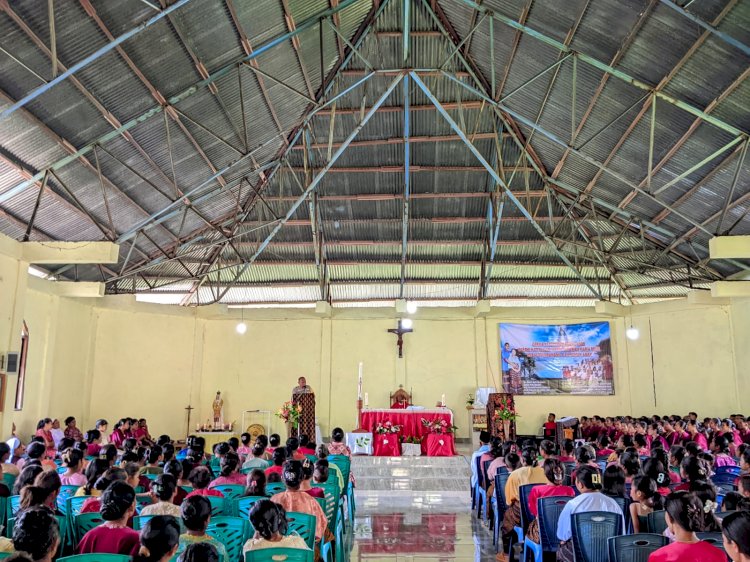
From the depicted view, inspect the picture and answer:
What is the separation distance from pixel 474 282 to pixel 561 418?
5.18 metres

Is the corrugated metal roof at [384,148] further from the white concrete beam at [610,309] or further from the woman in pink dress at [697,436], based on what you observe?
the woman in pink dress at [697,436]

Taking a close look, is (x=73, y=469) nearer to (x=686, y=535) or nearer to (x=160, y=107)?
(x=686, y=535)

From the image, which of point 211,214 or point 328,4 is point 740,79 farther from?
point 211,214

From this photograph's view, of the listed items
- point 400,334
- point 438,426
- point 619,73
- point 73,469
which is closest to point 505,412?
point 438,426

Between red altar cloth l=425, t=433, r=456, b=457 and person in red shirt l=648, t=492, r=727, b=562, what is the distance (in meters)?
11.3

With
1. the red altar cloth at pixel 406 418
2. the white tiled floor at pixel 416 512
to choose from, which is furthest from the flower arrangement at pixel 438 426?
the white tiled floor at pixel 416 512

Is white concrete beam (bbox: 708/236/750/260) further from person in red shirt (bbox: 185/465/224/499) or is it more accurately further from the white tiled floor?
person in red shirt (bbox: 185/465/224/499)

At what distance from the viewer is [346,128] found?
1585cm

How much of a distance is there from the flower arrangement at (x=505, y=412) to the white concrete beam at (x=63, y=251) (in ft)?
34.6

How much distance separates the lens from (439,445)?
602 inches

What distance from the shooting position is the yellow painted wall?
17328 millimetres

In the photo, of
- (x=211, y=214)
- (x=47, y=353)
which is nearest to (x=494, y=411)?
(x=211, y=214)

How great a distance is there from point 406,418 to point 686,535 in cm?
1233

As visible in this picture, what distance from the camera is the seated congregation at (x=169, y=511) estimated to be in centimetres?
334
